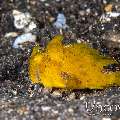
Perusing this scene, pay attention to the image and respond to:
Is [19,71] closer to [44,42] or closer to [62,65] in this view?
[44,42]

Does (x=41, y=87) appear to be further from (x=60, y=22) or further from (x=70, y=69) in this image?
(x=60, y=22)

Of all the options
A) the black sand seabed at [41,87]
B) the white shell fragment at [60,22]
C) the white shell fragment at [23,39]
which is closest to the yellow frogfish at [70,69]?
the black sand seabed at [41,87]

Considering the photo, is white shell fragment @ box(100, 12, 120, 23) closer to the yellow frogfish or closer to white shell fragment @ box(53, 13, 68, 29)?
white shell fragment @ box(53, 13, 68, 29)

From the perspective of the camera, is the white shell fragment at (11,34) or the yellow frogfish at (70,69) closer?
the yellow frogfish at (70,69)

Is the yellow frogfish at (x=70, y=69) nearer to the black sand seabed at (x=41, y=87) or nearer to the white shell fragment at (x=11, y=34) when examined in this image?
the black sand seabed at (x=41, y=87)

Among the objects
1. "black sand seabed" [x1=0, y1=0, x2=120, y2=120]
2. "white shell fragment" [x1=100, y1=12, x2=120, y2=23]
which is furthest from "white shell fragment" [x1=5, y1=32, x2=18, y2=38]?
"white shell fragment" [x1=100, y1=12, x2=120, y2=23]
